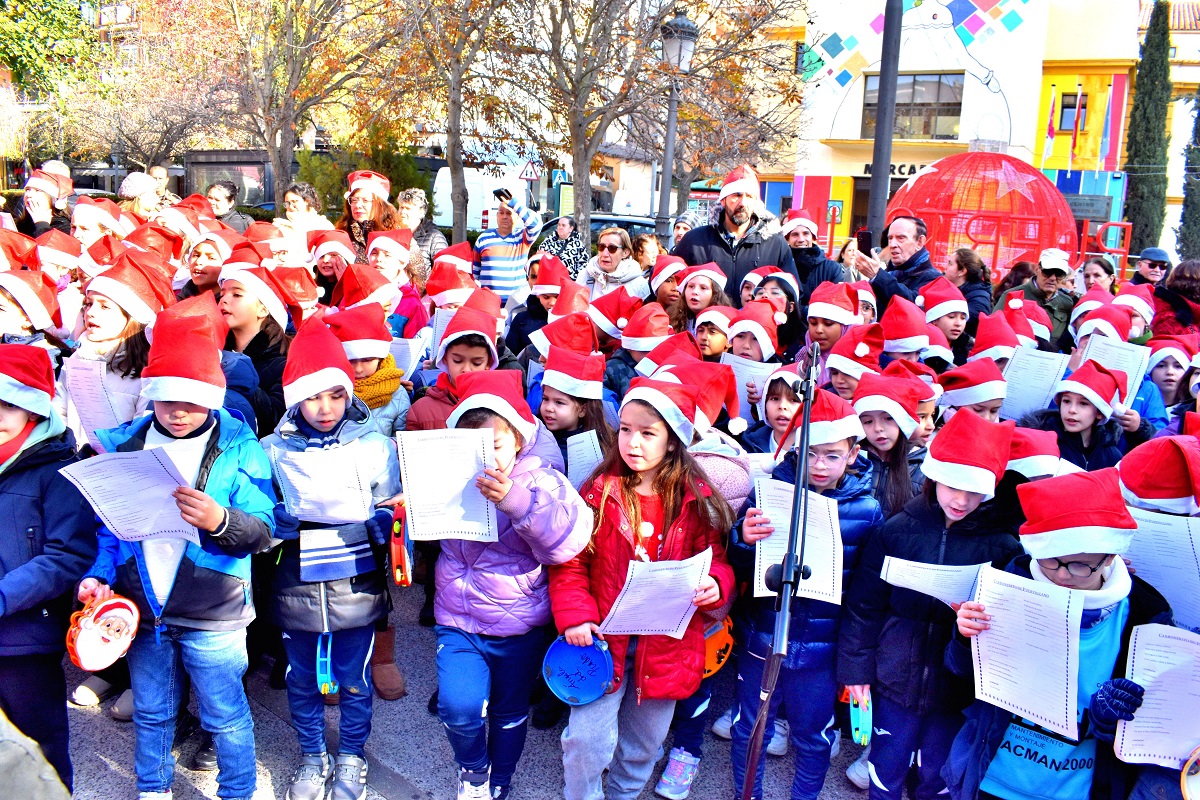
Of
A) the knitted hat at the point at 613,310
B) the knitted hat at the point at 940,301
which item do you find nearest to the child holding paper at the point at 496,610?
the knitted hat at the point at 613,310

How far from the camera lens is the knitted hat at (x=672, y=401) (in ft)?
10.5

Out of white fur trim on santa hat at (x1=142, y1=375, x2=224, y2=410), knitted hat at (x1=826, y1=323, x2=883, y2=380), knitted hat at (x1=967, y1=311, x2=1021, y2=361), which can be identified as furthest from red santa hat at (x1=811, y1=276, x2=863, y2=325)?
white fur trim on santa hat at (x1=142, y1=375, x2=224, y2=410)

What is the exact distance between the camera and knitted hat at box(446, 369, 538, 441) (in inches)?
126

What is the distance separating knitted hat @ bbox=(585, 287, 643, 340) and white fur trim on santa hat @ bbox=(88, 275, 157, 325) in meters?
2.40

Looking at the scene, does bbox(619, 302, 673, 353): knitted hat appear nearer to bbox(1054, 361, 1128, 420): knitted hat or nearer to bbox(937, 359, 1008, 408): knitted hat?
bbox(937, 359, 1008, 408): knitted hat

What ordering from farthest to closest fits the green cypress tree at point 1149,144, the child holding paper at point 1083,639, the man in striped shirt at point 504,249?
the green cypress tree at point 1149,144, the man in striped shirt at point 504,249, the child holding paper at point 1083,639

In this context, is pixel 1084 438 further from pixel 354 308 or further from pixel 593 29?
pixel 593 29

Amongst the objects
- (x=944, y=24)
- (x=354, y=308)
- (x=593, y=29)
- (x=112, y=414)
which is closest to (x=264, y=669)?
(x=112, y=414)

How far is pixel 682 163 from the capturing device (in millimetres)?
26078

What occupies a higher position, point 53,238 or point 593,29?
point 593,29

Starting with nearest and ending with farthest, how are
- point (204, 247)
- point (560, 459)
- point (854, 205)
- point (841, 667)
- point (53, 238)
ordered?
point (841, 667)
point (560, 459)
point (204, 247)
point (53, 238)
point (854, 205)

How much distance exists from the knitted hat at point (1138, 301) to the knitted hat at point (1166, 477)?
11.1 ft

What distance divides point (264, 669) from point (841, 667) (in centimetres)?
267

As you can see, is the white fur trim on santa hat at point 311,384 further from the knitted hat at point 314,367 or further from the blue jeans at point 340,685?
the blue jeans at point 340,685
